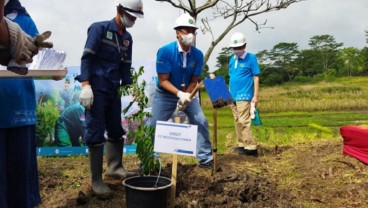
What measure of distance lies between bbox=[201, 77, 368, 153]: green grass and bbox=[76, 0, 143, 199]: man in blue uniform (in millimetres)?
4291

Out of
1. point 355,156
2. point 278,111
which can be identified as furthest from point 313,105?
point 355,156

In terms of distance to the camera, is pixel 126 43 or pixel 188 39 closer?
pixel 126 43

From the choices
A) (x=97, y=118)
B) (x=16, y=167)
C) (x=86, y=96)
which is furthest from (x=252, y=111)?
(x=16, y=167)

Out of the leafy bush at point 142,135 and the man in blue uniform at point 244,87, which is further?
the man in blue uniform at point 244,87

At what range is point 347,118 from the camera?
41.5 feet

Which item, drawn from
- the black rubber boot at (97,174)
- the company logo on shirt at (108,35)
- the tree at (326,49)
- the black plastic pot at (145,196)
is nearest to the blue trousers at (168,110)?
the black rubber boot at (97,174)

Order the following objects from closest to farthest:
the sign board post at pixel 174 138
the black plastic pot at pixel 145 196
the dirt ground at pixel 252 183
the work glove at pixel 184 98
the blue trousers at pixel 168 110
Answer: the black plastic pot at pixel 145 196 → the sign board post at pixel 174 138 → the dirt ground at pixel 252 183 → the work glove at pixel 184 98 → the blue trousers at pixel 168 110

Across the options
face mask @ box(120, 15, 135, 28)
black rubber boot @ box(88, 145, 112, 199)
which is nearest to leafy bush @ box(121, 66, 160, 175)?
black rubber boot @ box(88, 145, 112, 199)

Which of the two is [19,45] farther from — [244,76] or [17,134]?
[244,76]

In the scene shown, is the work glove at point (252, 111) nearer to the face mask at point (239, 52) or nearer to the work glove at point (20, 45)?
the face mask at point (239, 52)

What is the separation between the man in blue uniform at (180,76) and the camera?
4.03 m

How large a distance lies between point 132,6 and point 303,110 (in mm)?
13475

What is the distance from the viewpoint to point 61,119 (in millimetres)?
6230

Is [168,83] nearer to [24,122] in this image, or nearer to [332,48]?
[24,122]
